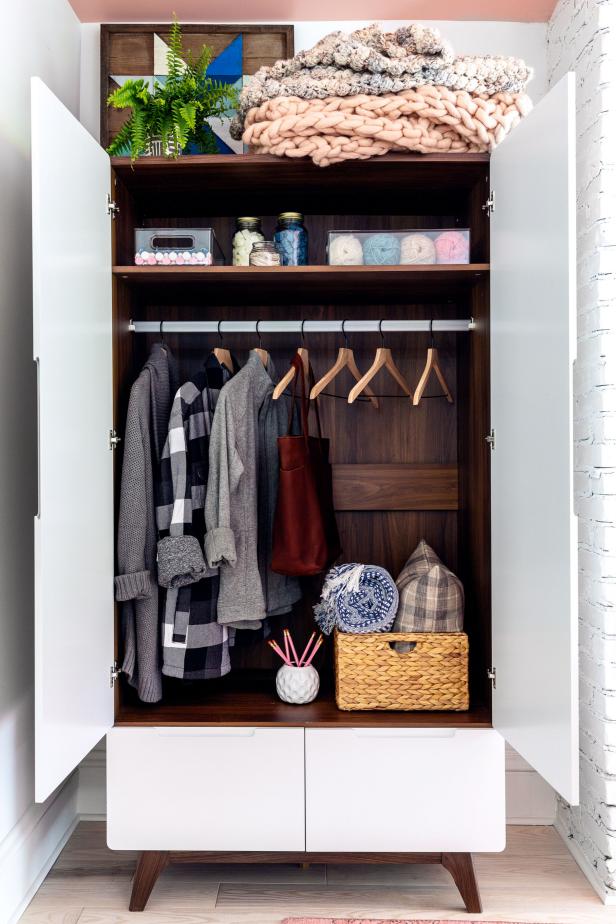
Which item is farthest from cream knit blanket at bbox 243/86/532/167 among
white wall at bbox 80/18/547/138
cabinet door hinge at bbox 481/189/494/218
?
white wall at bbox 80/18/547/138

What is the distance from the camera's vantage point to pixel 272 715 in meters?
1.91

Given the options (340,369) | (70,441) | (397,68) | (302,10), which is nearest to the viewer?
(70,441)

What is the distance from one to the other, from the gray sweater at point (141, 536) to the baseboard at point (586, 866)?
1284 mm

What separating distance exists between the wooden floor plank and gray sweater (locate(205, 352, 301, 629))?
2.36 ft

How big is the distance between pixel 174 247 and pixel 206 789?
1.43m

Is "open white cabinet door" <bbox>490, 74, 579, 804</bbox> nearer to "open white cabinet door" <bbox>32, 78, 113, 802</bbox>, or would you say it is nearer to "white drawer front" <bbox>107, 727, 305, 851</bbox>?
"white drawer front" <bbox>107, 727, 305, 851</bbox>

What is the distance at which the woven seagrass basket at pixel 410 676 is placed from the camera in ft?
6.31

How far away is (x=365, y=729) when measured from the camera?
1.85 m

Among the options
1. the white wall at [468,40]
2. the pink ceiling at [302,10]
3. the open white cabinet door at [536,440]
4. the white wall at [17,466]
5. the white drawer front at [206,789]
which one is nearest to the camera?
the open white cabinet door at [536,440]

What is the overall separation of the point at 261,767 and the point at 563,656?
84cm

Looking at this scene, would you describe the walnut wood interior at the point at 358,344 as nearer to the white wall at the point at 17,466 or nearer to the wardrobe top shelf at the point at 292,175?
the wardrobe top shelf at the point at 292,175

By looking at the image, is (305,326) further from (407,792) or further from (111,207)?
(407,792)

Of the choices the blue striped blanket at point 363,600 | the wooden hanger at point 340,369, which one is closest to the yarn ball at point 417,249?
the wooden hanger at point 340,369

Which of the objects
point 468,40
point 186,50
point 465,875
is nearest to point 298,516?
point 465,875
